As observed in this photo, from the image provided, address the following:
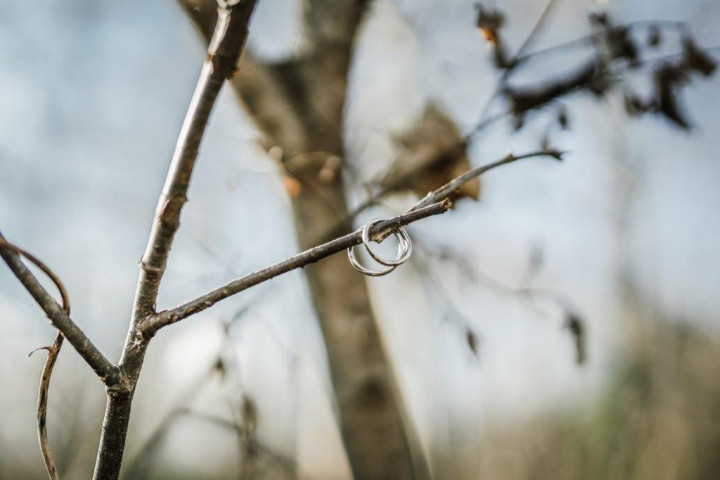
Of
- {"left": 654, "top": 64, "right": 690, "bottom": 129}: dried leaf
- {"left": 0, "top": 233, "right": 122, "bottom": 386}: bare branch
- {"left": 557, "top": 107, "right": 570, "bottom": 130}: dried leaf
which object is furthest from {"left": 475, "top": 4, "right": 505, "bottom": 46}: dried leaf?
{"left": 0, "top": 233, "right": 122, "bottom": 386}: bare branch

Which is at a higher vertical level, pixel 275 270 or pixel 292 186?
pixel 275 270

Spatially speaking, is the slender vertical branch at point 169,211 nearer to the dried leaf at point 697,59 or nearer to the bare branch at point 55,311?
the bare branch at point 55,311

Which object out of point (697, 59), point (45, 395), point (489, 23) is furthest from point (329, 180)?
point (45, 395)

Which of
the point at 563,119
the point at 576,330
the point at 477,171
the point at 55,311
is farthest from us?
the point at 576,330

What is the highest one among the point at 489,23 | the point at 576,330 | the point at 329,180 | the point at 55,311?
the point at 55,311

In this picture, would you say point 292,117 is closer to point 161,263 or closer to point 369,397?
point 369,397

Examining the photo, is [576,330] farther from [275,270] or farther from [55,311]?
[55,311]
